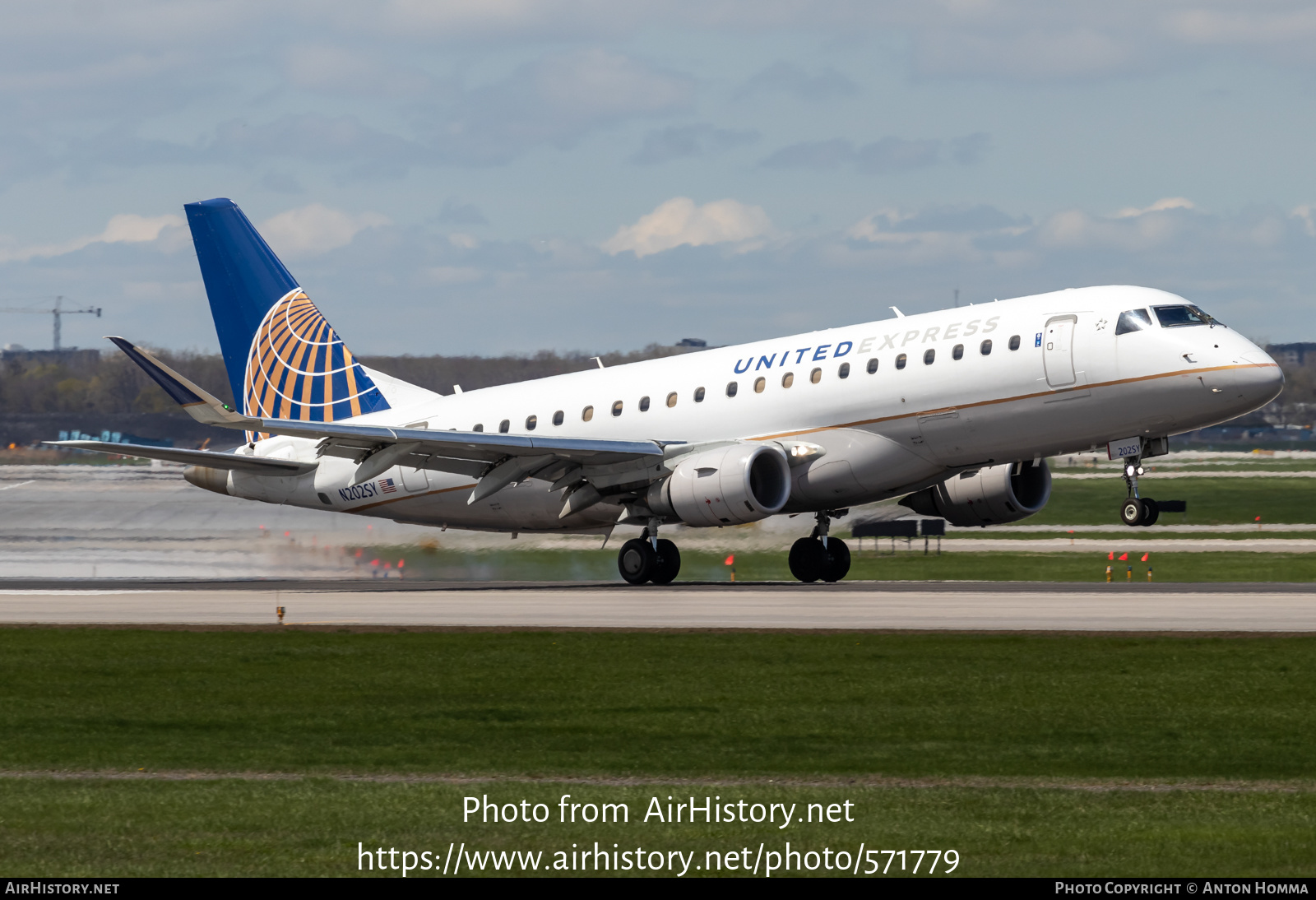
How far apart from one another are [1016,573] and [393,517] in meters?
16.5

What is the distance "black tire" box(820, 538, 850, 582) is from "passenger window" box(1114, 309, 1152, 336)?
883 centimetres

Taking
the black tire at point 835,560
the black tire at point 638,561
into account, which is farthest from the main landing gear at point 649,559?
the black tire at point 835,560

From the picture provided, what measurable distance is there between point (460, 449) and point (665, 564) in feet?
16.5

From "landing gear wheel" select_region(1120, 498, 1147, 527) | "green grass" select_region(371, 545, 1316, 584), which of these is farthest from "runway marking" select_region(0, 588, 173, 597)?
"landing gear wheel" select_region(1120, 498, 1147, 527)

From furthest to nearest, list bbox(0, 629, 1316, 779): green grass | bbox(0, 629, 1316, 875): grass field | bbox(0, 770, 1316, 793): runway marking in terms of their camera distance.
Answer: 1. bbox(0, 629, 1316, 779): green grass
2. bbox(0, 770, 1316, 793): runway marking
3. bbox(0, 629, 1316, 875): grass field

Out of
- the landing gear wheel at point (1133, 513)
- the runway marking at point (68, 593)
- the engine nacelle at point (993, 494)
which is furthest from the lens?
the engine nacelle at point (993, 494)

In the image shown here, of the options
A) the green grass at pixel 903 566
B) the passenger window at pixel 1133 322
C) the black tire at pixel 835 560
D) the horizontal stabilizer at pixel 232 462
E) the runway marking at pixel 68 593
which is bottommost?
the runway marking at pixel 68 593

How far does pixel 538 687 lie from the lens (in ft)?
65.3

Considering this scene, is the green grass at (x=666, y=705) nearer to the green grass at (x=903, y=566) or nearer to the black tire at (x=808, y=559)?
the black tire at (x=808, y=559)

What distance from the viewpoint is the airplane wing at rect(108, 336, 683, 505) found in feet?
107

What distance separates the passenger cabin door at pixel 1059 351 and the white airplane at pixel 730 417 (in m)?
0.03

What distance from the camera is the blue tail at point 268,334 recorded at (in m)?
41.3

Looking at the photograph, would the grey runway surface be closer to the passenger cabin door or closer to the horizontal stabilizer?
the horizontal stabilizer

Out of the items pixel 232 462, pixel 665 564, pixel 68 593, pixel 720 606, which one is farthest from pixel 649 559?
pixel 68 593
